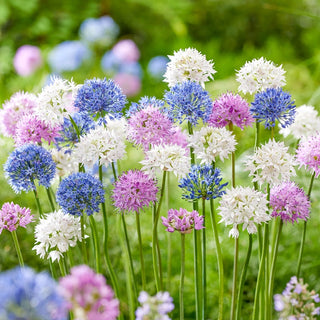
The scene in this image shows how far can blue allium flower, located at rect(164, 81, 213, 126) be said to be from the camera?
63 cm

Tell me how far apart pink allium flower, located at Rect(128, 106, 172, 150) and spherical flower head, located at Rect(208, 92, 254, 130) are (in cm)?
7

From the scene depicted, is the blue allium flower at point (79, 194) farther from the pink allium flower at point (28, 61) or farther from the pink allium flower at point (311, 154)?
the pink allium flower at point (28, 61)

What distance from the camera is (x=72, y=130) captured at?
75cm

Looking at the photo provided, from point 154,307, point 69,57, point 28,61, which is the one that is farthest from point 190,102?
point 28,61

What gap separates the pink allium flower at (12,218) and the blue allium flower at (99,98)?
156 millimetres

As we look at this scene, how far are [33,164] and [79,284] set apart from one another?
34 centimetres

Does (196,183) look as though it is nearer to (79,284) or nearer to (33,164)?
(33,164)

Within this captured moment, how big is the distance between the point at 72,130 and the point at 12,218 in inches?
6.1

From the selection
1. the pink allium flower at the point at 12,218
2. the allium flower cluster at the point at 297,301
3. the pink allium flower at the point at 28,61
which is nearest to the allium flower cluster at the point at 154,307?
the allium flower cluster at the point at 297,301

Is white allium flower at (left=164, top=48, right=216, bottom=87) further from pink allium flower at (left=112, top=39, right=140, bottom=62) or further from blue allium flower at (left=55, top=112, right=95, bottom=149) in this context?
pink allium flower at (left=112, top=39, right=140, bottom=62)

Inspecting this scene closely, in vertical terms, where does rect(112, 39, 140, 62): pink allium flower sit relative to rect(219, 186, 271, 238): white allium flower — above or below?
above

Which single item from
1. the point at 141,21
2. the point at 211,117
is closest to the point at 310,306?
the point at 211,117

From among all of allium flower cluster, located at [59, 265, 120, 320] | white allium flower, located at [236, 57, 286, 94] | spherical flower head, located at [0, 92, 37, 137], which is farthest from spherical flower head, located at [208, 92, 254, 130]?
allium flower cluster, located at [59, 265, 120, 320]

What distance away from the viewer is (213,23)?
3947mm
